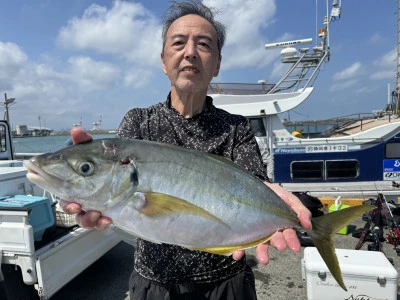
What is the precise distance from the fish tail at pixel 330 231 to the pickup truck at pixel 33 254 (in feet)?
11.3

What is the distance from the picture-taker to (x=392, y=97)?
20578 millimetres

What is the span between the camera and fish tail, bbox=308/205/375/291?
1.96 metres

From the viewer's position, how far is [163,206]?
160 centimetres

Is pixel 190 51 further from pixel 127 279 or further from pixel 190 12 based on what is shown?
pixel 127 279

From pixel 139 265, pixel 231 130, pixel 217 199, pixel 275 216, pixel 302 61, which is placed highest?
pixel 302 61

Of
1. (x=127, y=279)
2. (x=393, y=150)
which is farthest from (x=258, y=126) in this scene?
(x=127, y=279)

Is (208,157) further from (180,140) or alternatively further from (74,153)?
(74,153)

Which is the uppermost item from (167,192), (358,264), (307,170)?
(167,192)

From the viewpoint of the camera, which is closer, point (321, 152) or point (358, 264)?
point (358, 264)

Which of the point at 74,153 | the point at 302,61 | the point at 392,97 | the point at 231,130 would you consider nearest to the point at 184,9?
the point at 231,130

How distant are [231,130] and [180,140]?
1.25 ft

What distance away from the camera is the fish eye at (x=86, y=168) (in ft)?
5.28

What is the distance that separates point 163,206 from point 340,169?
959cm

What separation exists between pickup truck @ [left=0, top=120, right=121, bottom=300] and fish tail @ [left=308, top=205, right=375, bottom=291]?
3.44 meters
